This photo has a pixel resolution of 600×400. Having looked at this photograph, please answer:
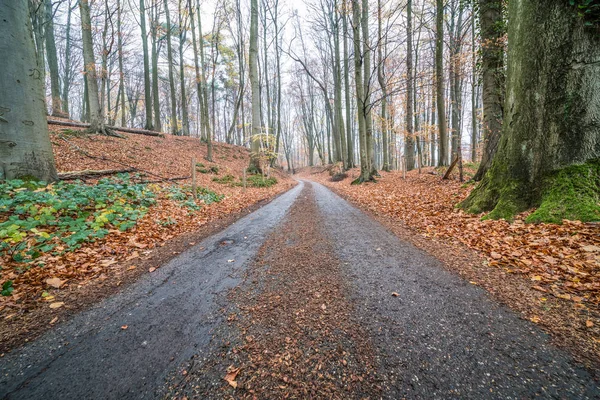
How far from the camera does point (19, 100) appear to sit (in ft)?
13.3

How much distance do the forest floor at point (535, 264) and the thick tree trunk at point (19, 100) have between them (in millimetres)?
7072

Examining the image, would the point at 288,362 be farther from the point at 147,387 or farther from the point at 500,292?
the point at 500,292

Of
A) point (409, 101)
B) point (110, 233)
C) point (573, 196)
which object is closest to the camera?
point (573, 196)

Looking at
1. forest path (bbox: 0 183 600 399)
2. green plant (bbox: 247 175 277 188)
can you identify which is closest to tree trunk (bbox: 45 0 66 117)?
green plant (bbox: 247 175 277 188)

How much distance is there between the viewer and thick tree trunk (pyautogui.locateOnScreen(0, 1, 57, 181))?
12.9ft

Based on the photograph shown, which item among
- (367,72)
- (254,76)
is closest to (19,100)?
(254,76)

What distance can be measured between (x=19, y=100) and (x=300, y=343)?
6.24m

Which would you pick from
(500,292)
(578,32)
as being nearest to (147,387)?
(500,292)

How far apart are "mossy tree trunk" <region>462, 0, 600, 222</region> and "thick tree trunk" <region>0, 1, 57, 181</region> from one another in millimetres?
8582

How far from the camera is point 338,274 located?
8.55 feet

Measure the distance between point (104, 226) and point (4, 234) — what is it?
3.93 feet

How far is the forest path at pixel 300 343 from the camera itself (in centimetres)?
128

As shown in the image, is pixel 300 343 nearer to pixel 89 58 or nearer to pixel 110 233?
pixel 110 233

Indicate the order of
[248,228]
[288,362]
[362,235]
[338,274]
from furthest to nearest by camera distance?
[248,228], [362,235], [338,274], [288,362]
